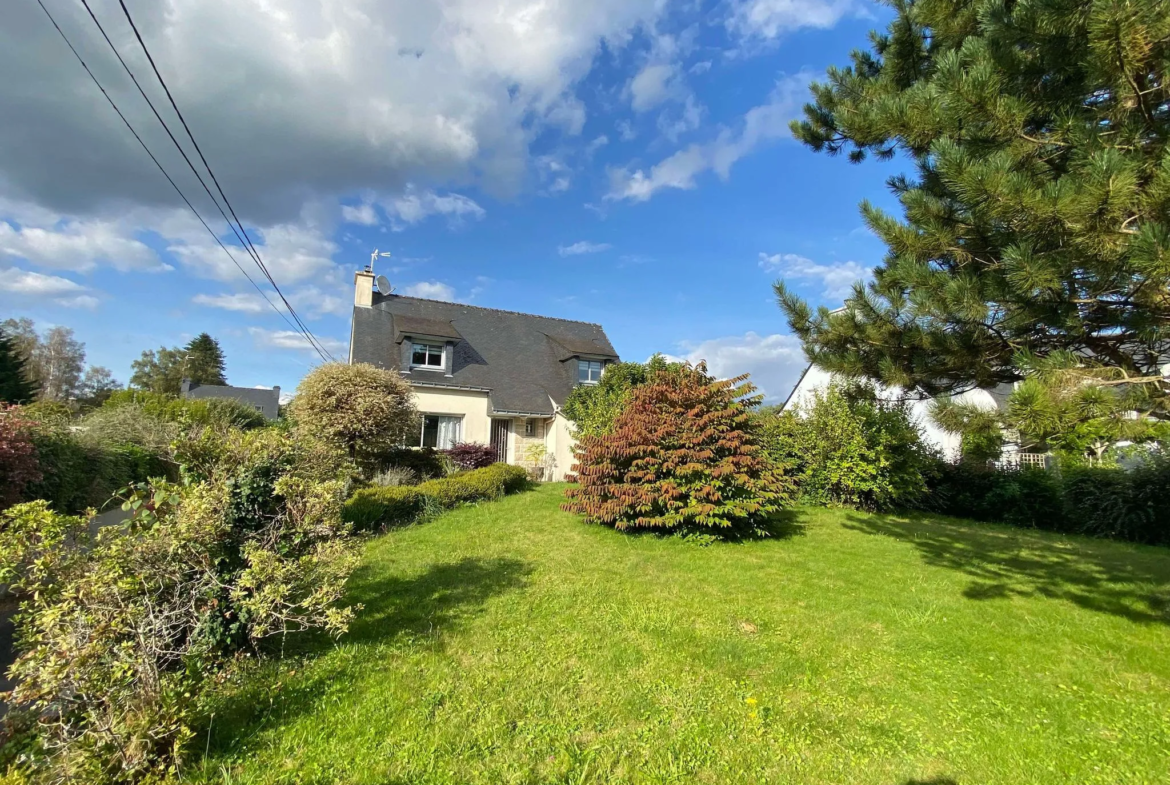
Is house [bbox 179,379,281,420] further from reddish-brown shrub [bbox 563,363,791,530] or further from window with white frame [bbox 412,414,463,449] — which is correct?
reddish-brown shrub [bbox 563,363,791,530]

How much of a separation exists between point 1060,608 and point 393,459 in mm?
13395

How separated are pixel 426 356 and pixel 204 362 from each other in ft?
154

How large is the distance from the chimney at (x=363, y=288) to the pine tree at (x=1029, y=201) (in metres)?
18.1

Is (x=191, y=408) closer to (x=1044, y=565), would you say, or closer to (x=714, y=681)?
(x=714, y=681)

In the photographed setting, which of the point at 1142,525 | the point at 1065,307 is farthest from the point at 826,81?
the point at 1142,525

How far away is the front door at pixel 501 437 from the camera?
18266 millimetres

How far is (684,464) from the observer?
8.17 m

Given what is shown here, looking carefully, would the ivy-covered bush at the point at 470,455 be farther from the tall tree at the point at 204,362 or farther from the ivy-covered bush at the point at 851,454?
the tall tree at the point at 204,362

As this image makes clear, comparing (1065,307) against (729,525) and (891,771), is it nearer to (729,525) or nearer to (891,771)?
(891,771)

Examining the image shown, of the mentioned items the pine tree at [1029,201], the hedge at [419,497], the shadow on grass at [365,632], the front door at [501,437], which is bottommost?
the shadow on grass at [365,632]

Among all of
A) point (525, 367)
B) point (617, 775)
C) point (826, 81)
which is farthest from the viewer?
point (525, 367)

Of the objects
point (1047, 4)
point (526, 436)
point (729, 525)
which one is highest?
point (1047, 4)

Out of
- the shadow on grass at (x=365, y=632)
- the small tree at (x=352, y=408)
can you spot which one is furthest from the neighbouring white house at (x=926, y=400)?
the small tree at (x=352, y=408)

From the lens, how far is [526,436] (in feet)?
60.8
